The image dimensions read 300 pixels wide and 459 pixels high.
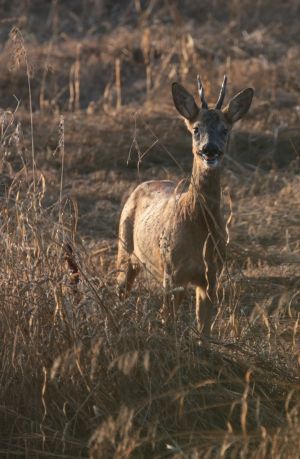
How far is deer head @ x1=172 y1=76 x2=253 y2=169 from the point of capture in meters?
7.84

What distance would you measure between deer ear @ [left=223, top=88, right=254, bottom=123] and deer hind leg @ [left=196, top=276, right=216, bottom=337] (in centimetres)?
117

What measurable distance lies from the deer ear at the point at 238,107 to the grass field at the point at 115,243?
19.3 inches

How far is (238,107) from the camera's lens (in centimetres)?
854

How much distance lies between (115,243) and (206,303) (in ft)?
9.90

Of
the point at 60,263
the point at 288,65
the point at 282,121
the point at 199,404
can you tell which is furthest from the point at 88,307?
the point at 288,65

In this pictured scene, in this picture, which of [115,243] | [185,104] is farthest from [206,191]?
[115,243]

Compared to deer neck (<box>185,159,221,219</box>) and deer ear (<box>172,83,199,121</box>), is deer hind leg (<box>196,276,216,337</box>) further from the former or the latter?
deer ear (<box>172,83,199,121</box>)

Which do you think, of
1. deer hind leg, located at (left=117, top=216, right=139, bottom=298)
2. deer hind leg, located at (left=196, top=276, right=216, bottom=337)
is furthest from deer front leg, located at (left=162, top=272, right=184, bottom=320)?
deer hind leg, located at (left=117, top=216, right=139, bottom=298)

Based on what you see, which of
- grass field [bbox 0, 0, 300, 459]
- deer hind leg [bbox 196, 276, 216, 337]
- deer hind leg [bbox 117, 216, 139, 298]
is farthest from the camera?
deer hind leg [bbox 117, 216, 139, 298]

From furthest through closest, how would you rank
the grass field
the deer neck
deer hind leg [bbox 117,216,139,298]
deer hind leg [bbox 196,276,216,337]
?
deer hind leg [bbox 117,216,139,298], the deer neck, deer hind leg [bbox 196,276,216,337], the grass field

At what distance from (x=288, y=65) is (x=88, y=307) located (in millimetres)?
9586

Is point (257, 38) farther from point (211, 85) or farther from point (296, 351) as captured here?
point (296, 351)

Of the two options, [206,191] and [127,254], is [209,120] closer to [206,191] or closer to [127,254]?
[206,191]

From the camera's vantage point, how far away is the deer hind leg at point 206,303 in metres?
7.79
